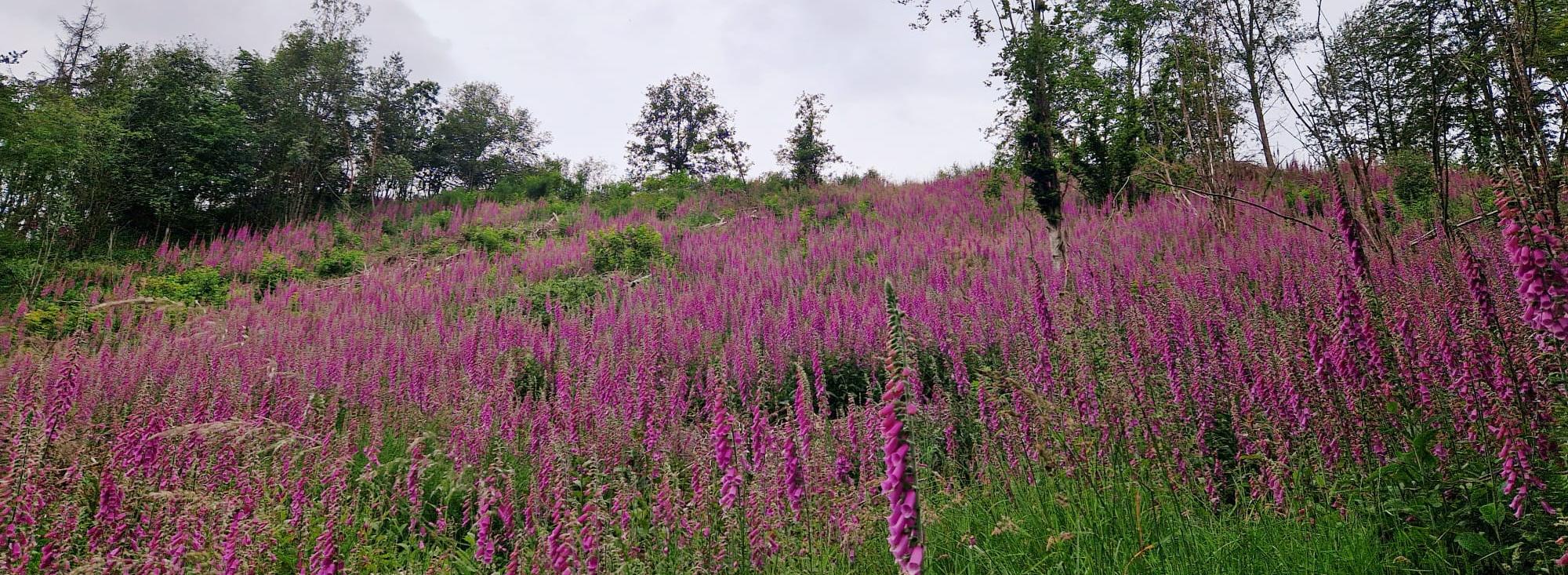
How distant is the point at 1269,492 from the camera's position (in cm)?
291

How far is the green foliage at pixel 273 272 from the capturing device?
14.3 metres

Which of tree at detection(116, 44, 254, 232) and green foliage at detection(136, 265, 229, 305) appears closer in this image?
green foliage at detection(136, 265, 229, 305)

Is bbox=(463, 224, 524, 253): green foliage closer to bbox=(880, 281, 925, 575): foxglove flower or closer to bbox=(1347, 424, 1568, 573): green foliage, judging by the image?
bbox=(880, 281, 925, 575): foxglove flower

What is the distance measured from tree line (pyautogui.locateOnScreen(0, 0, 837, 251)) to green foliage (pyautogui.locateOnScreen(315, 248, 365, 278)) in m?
7.43

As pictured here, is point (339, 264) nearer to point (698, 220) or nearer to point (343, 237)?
point (343, 237)

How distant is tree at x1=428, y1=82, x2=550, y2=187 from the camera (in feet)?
119

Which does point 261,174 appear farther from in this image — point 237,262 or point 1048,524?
point 1048,524

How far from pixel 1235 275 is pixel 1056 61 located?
10.8ft

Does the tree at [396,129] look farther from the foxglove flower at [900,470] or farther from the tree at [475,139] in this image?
the foxglove flower at [900,470]

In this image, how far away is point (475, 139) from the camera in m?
37.3

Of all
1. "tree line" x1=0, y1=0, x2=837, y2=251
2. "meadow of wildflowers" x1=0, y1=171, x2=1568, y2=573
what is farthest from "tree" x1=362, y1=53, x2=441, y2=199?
"meadow of wildflowers" x1=0, y1=171, x2=1568, y2=573

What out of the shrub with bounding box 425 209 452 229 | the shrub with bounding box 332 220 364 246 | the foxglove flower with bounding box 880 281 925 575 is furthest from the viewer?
the shrub with bounding box 425 209 452 229

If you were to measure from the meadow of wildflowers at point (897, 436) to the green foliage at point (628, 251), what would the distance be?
15.3 feet

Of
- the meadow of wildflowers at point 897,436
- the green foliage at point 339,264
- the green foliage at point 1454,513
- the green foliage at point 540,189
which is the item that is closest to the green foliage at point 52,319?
the green foliage at point 339,264
